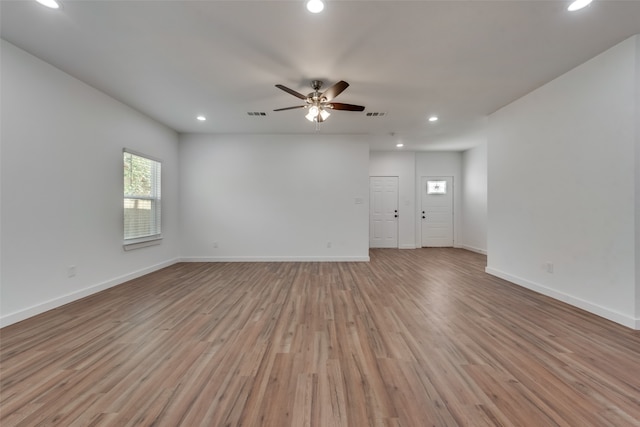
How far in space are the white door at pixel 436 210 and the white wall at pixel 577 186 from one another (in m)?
3.53

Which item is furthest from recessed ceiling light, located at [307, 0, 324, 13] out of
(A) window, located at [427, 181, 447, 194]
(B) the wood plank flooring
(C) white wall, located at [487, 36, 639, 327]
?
(A) window, located at [427, 181, 447, 194]

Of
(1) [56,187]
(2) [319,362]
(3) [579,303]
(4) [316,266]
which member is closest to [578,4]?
(3) [579,303]

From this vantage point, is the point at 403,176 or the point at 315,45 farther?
the point at 403,176

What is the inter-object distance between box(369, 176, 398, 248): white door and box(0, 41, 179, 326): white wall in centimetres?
587

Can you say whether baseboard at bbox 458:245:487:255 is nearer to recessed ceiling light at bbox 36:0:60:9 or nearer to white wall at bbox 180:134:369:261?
white wall at bbox 180:134:369:261

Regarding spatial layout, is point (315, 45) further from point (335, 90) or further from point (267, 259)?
point (267, 259)

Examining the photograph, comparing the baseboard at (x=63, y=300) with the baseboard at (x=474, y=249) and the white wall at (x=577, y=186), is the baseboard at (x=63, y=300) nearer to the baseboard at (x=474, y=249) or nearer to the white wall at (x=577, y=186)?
the white wall at (x=577, y=186)

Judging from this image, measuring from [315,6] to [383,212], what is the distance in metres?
6.14

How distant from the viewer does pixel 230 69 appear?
3.01 meters

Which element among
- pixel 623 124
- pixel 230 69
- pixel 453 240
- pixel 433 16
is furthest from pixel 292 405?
pixel 453 240

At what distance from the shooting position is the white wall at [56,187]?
2572 millimetres

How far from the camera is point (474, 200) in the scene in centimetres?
717

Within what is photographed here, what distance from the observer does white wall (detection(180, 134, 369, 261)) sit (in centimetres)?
566

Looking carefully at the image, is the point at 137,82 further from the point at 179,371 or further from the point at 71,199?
the point at 179,371
